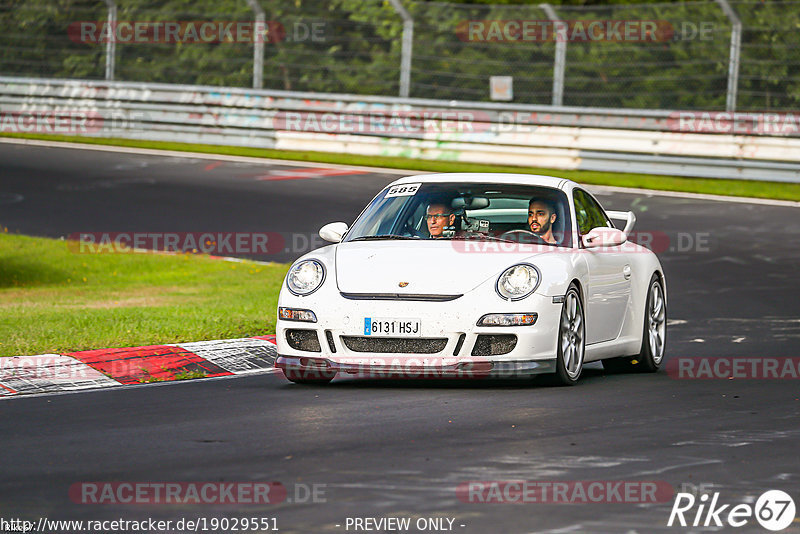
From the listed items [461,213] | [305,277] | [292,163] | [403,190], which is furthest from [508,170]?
[305,277]

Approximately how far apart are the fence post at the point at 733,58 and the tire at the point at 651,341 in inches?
500

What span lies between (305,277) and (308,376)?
0.68 meters

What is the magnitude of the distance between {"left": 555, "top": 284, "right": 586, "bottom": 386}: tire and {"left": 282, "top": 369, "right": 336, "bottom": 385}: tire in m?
1.40

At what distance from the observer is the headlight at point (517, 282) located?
8.47m

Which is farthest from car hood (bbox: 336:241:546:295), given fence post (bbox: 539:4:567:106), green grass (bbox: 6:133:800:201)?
fence post (bbox: 539:4:567:106)

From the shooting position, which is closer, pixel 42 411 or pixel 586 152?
pixel 42 411

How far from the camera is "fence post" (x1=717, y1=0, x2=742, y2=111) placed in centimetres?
2262

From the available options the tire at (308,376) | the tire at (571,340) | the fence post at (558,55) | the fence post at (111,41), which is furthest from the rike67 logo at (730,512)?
the fence post at (111,41)

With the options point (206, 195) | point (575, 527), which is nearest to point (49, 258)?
point (206, 195)

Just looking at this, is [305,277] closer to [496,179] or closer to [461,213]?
[461,213]

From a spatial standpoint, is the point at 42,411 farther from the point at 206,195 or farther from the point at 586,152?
the point at 586,152

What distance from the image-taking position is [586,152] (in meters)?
23.9

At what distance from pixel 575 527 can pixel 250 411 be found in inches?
120

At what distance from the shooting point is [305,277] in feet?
28.8
